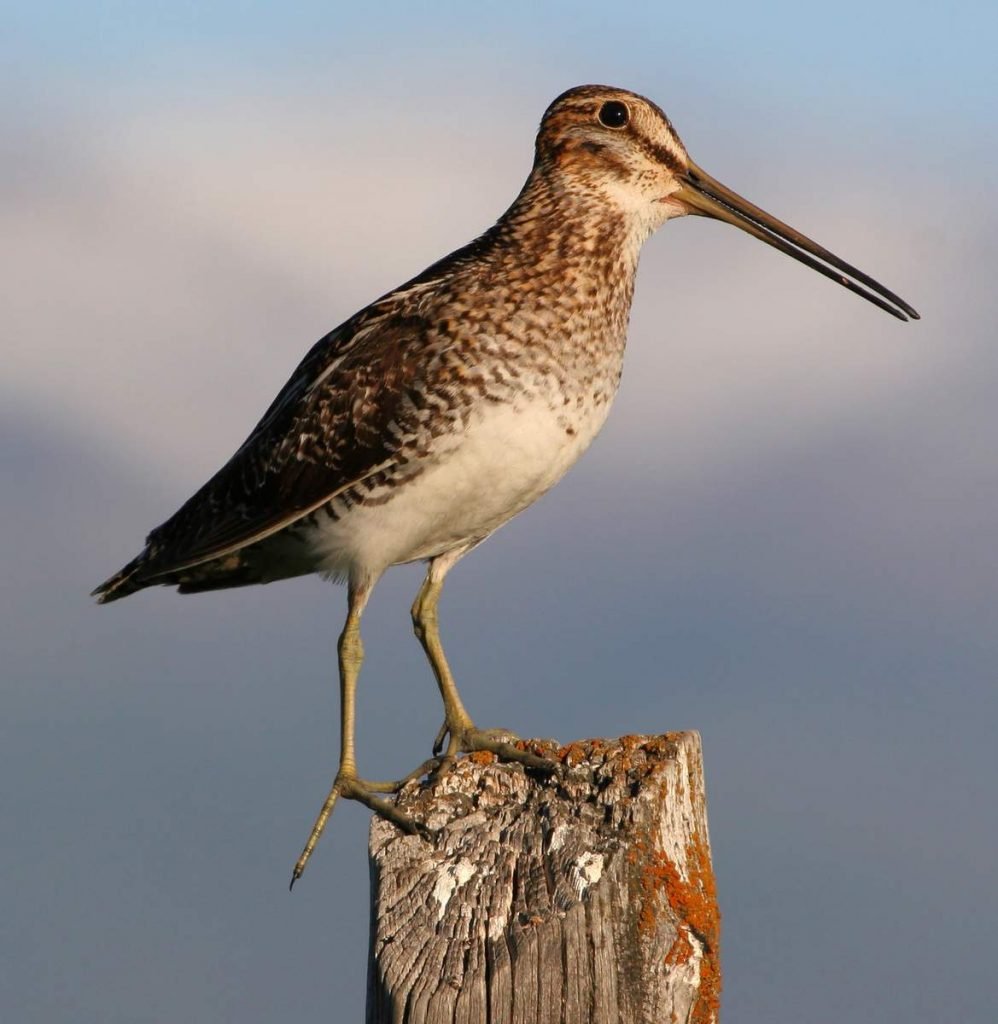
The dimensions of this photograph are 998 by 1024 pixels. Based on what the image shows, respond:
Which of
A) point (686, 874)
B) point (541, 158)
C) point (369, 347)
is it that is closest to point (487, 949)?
point (686, 874)

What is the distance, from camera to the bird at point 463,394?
636 centimetres

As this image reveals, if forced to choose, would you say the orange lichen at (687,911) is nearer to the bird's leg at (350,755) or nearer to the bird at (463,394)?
the bird's leg at (350,755)

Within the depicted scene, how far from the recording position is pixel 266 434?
7.27 m

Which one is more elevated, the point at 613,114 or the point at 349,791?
the point at 613,114

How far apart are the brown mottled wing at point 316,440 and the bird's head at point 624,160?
3.38 ft

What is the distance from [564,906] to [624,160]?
3683 millimetres

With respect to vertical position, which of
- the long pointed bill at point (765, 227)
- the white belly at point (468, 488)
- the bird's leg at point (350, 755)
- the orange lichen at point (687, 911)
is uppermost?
the long pointed bill at point (765, 227)

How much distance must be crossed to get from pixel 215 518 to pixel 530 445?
1.73 m

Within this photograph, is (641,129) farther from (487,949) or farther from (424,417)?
(487,949)

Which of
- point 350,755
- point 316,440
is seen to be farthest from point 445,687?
point 316,440

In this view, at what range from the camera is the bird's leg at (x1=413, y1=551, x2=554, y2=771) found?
6312 mm

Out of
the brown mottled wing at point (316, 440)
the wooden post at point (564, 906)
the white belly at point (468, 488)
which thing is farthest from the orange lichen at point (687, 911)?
the brown mottled wing at point (316, 440)

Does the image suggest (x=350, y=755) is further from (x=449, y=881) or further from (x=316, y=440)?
(x=449, y=881)

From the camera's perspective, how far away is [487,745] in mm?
6043
